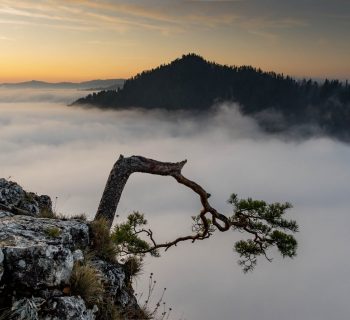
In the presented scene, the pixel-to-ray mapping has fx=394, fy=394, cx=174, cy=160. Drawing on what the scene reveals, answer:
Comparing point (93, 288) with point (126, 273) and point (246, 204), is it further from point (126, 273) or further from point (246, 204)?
point (246, 204)

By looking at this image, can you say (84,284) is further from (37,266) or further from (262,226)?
(262,226)

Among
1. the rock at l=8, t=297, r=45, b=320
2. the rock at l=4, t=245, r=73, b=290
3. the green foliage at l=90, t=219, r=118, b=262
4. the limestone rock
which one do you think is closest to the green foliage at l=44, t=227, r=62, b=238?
the rock at l=4, t=245, r=73, b=290

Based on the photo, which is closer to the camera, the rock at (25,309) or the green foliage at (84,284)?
the rock at (25,309)

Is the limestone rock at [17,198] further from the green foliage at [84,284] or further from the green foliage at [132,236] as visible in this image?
the green foliage at [84,284]

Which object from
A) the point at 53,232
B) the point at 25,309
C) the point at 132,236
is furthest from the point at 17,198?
the point at 25,309

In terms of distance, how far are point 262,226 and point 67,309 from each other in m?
7.38

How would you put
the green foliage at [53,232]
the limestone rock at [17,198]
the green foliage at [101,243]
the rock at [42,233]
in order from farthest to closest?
the limestone rock at [17,198] < the green foliage at [101,243] < the green foliage at [53,232] < the rock at [42,233]

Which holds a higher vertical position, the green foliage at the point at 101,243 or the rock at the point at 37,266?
the rock at the point at 37,266

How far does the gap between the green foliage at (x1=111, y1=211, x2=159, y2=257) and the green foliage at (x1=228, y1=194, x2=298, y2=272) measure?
2.65 m

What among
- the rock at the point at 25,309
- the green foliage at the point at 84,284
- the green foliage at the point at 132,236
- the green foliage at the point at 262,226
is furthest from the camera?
the green foliage at the point at 262,226

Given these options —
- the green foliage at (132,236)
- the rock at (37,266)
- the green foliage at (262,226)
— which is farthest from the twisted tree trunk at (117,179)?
the rock at (37,266)

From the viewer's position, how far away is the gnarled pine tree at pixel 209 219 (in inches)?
420

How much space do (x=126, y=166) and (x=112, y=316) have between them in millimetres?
4703

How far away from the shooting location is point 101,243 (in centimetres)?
888
